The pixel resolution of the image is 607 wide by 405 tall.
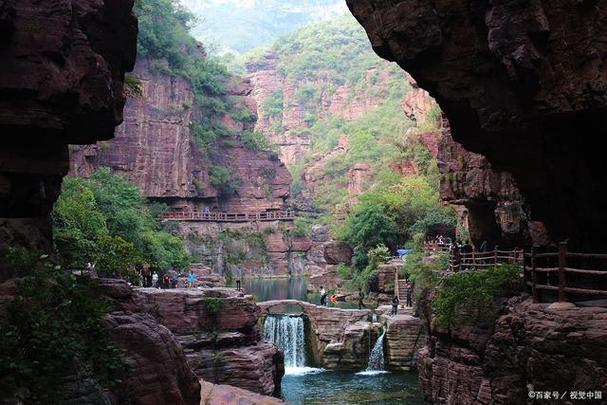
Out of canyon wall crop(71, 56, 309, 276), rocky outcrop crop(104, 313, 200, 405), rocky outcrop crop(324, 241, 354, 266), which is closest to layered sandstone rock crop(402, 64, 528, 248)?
rocky outcrop crop(104, 313, 200, 405)

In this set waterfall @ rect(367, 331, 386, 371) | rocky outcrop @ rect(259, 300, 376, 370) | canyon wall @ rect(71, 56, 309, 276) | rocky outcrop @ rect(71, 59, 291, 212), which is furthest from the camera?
canyon wall @ rect(71, 56, 309, 276)

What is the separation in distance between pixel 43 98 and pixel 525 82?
8192mm

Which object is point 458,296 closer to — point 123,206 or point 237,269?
point 123,206

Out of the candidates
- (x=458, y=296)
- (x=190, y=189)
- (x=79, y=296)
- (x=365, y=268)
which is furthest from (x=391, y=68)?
(x=79, y=296)

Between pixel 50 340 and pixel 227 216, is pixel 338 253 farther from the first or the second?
pixel 50 340

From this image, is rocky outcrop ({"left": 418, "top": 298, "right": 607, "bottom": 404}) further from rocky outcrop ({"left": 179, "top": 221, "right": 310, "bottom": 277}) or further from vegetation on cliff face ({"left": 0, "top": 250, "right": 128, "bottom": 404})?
rocky outcrop ({"left": 179, "top": 221, "right": 310, "bottom": 277})

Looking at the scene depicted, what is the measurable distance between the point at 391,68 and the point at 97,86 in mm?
82948

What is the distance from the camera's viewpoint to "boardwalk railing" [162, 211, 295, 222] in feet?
162

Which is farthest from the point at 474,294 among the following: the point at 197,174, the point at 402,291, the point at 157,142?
the point at 197,174

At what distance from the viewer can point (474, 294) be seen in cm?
1311

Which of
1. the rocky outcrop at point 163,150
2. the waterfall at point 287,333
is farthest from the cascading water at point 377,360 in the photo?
the rocky outcrop at point 163,150

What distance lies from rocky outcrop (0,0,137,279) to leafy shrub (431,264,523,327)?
327 inches

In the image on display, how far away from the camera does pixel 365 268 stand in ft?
121

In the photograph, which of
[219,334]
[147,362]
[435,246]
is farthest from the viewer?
[435,246]
